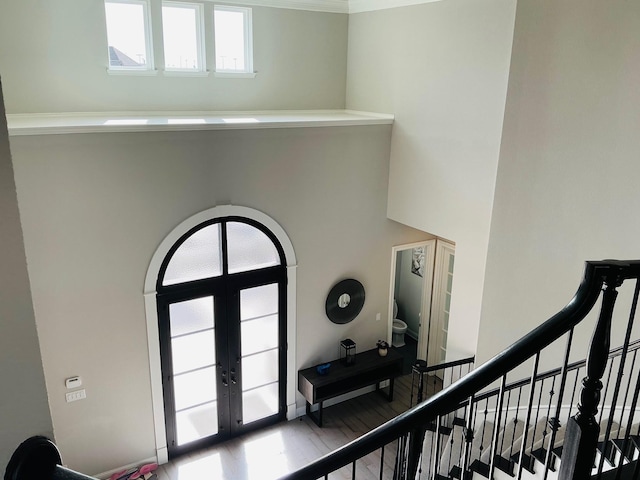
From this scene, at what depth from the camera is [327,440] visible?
654 centimetres

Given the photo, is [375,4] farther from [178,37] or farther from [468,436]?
[468,436]

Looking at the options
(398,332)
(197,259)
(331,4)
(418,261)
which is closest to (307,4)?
(331,4)

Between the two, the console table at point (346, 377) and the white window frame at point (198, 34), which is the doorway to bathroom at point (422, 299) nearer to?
the console table at point (346, 377)

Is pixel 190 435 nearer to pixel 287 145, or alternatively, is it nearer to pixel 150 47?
pixel 287 145

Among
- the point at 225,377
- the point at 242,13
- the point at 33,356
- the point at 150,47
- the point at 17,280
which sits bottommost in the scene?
the point at 225,377

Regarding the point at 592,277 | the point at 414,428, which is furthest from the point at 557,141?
the point at 414,428

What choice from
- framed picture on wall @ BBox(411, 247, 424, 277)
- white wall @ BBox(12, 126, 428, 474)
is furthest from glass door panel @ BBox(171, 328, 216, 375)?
framed picture on wall @ BBox(411, 247, 424, 277)

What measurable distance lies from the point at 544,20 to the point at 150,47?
429cm

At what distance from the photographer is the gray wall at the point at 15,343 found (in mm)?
995

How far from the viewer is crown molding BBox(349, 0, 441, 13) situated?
628 cm

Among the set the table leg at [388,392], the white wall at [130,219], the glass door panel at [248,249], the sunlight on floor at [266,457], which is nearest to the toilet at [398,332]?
the table leg at [388,392]

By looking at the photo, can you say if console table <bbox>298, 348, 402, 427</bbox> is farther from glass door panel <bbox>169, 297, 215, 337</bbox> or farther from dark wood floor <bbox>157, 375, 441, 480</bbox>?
glass door panel <bbox>169, 297, 215, 337</bbox>

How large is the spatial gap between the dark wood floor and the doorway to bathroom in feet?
3.45

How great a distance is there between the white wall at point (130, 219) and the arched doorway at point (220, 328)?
0.53 ft
